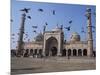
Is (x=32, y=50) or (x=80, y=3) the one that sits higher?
(x=80, y=3)

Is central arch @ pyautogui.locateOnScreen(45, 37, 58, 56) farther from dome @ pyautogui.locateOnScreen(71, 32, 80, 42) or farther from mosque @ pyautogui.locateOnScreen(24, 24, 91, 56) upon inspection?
dome @ pyautogui.locateOnScreen(71, 32, 80, 42)

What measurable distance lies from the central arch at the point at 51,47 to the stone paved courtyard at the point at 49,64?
0.24ft

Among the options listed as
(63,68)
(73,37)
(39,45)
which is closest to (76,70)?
(63,68)

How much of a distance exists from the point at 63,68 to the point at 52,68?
0.58 ft

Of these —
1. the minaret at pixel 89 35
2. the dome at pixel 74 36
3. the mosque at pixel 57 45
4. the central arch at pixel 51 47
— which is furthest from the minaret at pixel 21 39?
the minaret at pixel 89 35

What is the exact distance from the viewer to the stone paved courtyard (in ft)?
9.02

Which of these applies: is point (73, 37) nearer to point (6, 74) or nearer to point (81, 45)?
point (81, 45)

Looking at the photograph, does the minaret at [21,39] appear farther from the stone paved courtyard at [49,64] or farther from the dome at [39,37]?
the dome at [39,37]

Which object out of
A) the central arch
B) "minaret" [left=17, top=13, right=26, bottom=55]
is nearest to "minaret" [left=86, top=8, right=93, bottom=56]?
the central arch

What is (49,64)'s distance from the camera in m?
2.95

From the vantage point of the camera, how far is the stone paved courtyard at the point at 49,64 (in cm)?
275

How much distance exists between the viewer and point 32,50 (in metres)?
2.88

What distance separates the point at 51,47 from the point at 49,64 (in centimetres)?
25

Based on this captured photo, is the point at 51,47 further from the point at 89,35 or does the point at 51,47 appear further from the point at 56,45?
the point at 89,35
